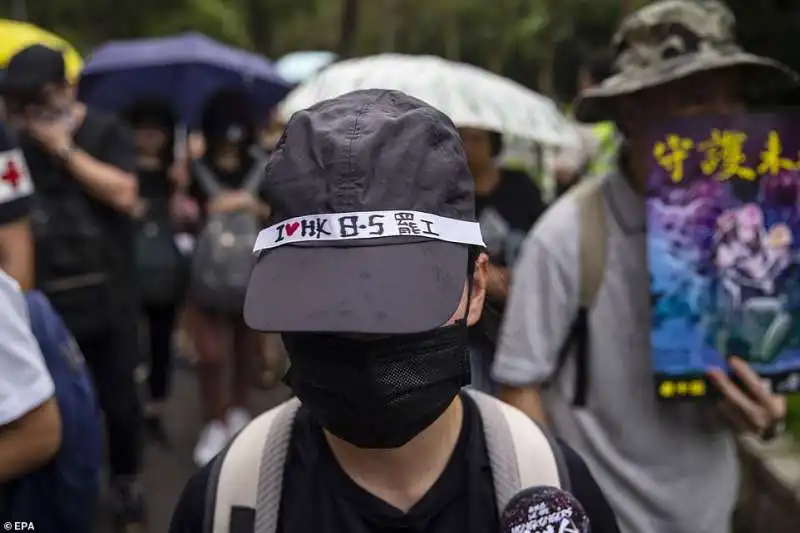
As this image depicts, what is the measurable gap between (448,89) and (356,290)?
2.56 m

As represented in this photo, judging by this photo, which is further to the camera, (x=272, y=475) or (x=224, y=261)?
(x=224, y=261)

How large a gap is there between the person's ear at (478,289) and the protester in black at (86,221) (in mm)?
2445

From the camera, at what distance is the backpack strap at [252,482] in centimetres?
148

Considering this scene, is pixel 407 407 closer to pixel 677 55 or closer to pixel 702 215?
pixel 702 215

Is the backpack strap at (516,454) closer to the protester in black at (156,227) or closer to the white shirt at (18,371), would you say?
the white shirt at (18,371)

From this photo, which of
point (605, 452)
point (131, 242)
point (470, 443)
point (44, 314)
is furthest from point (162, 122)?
point (470, 443)

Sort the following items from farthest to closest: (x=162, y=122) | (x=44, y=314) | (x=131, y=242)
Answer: (x=162, y=122), (x=131, y=242), (x=44, y=314)

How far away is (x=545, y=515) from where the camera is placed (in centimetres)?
136

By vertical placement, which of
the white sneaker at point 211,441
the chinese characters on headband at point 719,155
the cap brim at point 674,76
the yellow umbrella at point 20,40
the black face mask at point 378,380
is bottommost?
the white sneaker at point 211,441

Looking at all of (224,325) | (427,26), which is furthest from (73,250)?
(427,26)

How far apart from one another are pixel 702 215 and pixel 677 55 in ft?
1.26

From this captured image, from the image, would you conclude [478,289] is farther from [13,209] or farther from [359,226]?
[13,209]

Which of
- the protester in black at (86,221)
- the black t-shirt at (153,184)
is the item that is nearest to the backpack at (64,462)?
the protester in black at (86,221)

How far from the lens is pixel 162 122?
5.68 meters
